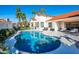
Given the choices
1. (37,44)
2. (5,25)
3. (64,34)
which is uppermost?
(5,25)

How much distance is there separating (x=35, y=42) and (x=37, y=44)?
0.03 metres

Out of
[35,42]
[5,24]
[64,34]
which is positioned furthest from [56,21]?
[5,24]

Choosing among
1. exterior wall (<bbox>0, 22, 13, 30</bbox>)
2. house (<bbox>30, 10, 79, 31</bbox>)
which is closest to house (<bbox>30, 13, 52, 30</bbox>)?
house (<bbox>30, 10, 79, 31</bbox>)

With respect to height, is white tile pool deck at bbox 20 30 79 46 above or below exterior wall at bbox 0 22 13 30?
below

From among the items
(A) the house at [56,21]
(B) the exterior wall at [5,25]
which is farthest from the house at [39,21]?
(B) the exterior wall at [5,25]

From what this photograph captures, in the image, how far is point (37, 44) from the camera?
3531 mm

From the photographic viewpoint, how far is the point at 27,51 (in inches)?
139

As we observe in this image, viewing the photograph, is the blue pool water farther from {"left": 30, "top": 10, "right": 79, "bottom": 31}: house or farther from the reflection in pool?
{"left": 30, "top": 10, "right": 79, "bottom": 31}: house

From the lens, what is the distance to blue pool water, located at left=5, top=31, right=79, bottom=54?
3.52 m

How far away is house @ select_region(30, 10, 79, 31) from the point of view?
11.5ft

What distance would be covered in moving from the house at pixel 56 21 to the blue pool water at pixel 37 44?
0.11 meters

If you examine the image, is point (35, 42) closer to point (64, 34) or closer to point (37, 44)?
point (37, 44)
